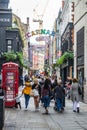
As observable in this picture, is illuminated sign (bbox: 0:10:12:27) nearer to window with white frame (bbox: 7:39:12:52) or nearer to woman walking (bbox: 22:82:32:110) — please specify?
woman walking (bbox: 22:82:32:110)

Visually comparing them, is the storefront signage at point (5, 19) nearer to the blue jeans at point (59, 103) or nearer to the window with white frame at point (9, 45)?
the blue jeans at point (59, 103)

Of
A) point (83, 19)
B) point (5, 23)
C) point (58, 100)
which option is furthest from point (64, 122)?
point (83, 19)

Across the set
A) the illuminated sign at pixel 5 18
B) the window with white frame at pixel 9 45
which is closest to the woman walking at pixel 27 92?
the illuminated sign at pixel 5 18

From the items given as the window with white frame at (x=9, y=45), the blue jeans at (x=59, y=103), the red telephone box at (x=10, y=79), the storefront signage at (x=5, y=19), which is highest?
the window with white frame at (x=9, y=45)

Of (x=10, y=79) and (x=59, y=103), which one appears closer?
(x=59, y=103)

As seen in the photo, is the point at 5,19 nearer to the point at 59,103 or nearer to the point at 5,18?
the point at 5,18

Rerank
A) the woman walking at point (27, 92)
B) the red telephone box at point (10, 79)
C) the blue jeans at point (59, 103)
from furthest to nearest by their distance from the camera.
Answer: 1. the red telephone box at point (10, 79)
2. the woman walking at point (27, 92)
3. the blue jeans at point (59, 103)

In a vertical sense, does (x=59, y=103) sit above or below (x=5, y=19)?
below

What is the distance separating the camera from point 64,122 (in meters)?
19.8

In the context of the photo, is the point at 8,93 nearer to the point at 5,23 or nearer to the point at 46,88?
the point at 46,88

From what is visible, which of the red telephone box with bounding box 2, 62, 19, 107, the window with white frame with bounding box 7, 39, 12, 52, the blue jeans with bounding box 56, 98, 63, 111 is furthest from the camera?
the window with white frame with bounding box 7, 39, 12, 52

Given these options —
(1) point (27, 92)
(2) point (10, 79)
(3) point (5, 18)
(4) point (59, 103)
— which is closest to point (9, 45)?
(2) point (10, 79)

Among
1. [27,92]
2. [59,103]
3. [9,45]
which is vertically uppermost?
[9,45]

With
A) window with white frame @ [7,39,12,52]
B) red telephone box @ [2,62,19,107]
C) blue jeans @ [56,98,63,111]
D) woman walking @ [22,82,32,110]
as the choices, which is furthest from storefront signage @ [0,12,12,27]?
window with white frame @ [7,39,12,52]
